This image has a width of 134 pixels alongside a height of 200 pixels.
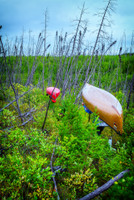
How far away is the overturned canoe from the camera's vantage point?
3.35m

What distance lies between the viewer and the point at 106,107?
140 inches

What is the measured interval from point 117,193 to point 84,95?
342 cm

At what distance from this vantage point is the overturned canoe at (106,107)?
11.0ft

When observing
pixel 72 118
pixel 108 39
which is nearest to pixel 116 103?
pixel 72 118

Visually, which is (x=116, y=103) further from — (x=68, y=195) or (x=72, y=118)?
(x=68, y=195)

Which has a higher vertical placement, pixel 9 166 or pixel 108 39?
pixel 108 39

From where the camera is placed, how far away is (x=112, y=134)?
6168 mm

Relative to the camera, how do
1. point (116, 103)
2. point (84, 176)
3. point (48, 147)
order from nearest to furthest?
1. point (84, 176)
2. point (48, 147)
3. point (116, 103)

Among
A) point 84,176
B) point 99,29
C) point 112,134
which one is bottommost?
point 112,134

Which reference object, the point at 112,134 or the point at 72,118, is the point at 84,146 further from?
the point at 112,134

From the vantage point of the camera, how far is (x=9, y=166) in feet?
5.55

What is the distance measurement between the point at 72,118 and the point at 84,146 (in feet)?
1.91

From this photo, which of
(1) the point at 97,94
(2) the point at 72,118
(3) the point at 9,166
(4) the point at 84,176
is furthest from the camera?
(1) the point at 97,94

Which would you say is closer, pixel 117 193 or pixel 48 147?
pixel 117 193
